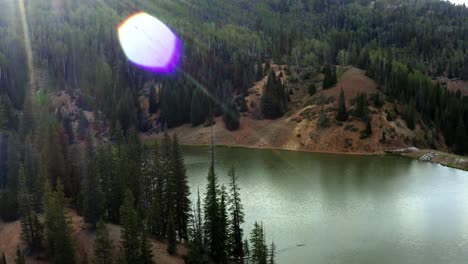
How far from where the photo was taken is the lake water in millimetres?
46719

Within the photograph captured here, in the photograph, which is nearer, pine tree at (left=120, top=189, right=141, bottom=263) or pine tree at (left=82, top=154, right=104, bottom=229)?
pine tree at (left=120, top=189, right=141, bottom=263)

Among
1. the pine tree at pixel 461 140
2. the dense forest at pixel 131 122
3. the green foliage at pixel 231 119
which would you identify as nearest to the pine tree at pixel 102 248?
the dense forest at pixel 131 122

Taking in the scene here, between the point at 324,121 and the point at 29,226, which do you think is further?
the point at 324,121

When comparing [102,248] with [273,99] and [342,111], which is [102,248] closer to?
[342,111]

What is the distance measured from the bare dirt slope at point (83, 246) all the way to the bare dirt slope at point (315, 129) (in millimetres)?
74061

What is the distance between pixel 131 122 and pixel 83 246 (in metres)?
96.3

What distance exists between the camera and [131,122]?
138000 millimetres

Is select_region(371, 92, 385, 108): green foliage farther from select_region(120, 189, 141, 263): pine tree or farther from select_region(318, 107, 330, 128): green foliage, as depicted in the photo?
select_region(120, 189, 141, 263): pine tree

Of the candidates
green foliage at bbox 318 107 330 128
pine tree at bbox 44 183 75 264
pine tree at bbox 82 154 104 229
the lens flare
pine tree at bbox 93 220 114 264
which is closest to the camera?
pine tree at bbox 93 220 114 264

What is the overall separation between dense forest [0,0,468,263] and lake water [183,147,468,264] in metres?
5.81

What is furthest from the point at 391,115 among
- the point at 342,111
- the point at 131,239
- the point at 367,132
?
the point at 131,239

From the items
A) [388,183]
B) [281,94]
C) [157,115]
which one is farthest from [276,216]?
[157,115]

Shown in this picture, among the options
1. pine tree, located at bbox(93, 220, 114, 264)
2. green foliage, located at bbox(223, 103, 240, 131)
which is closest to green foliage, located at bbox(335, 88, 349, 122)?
green foliage, located at bbox(223, 103, 240, 131)

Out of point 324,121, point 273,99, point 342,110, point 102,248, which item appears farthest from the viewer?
point 273,99
